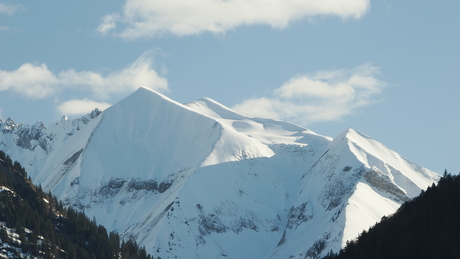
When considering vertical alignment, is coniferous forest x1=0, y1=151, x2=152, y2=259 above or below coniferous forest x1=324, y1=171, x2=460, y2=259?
below

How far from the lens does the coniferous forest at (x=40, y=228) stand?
140 meters

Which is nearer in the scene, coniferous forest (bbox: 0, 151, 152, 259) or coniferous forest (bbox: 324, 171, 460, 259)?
coniferous forest (bbox: 324, 171, 460, 259)

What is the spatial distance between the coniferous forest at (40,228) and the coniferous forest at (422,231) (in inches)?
1923

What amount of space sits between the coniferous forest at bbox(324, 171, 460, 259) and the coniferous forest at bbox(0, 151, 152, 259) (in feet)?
160

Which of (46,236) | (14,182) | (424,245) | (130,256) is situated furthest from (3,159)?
(424,245)

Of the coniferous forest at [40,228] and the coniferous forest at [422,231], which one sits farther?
the coniferous forest at [40,228]

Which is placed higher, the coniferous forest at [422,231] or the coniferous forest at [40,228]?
the coniferous forest at [422,231]

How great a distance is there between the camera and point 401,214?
148 metres

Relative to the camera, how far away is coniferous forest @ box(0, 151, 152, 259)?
139875mm

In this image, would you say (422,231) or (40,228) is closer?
(422,231)

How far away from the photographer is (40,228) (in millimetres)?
145875

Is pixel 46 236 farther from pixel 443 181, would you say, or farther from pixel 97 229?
pixel 443 181

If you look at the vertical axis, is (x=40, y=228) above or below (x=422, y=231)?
below

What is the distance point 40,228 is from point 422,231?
70.1 m
